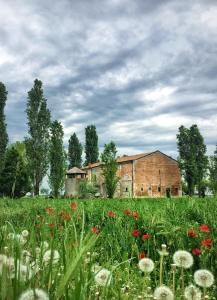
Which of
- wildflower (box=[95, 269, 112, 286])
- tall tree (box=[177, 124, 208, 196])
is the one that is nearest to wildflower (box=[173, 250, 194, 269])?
wildflower (box=[95, 269, 112, 286])

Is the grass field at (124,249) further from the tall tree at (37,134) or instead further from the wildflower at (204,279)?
the tall tree at (37,134)

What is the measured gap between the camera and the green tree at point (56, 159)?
44.0 metres

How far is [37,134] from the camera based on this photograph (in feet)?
155

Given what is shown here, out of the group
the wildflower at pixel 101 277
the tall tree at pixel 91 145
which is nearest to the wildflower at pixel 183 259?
the wildflower at pixel 101 277

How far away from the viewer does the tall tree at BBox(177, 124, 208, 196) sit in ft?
200

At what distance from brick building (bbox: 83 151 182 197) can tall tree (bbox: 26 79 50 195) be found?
21.5m

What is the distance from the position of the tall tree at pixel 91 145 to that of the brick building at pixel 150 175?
21.2 ft

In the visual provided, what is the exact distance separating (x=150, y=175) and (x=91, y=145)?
1321cm

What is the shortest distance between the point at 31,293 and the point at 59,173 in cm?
4316

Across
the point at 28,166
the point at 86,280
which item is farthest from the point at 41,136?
the point at 86,280

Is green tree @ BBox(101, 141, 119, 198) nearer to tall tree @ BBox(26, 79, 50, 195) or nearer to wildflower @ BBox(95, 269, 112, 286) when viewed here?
tall tree @ BBox(26, 79, 50, 195)

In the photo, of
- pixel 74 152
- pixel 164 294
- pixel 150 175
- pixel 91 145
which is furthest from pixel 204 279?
pixel 74 152

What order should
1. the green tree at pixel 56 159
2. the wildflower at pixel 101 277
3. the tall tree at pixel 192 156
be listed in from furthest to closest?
the tall tree at pixel 192 156, the green tree at pixel 56 159, the wildflower at pixel 101 277

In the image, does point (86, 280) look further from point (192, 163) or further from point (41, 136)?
point (192, 163)
